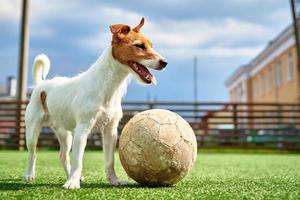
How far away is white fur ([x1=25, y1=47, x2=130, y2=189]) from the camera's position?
149 inches

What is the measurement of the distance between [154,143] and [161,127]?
0.56ft

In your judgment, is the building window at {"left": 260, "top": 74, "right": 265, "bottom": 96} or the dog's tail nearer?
the dog's tail

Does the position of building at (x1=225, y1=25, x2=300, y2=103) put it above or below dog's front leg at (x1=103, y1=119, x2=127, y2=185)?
above

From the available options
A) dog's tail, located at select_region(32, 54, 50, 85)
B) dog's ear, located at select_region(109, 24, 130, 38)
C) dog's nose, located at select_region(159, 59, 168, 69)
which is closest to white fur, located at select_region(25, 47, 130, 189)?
dog's ear, located at select_region(109, 24, 130, 38)

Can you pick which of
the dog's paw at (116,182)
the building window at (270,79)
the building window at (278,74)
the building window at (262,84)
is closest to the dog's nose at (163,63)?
the dog's paw at (116,182)

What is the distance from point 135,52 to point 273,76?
32804mm

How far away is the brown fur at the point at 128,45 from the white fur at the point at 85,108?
0.11 metres

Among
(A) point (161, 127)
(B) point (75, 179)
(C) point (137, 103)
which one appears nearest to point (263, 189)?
(A) point (161, 127)

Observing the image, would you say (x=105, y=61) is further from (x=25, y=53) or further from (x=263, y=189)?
(x=25, y=53)

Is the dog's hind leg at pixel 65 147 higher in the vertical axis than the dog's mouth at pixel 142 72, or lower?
lower

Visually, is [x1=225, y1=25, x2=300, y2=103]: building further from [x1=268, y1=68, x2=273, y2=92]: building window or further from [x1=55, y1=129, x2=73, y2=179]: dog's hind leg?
[x1=55, y1=129, x2=73, y2=179]: dog's hind leg

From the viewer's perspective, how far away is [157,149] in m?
3.73

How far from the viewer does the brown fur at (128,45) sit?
12.2 feet

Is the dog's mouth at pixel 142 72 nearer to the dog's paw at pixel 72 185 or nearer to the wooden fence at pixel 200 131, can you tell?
the dog's paw at pixel 72 185
